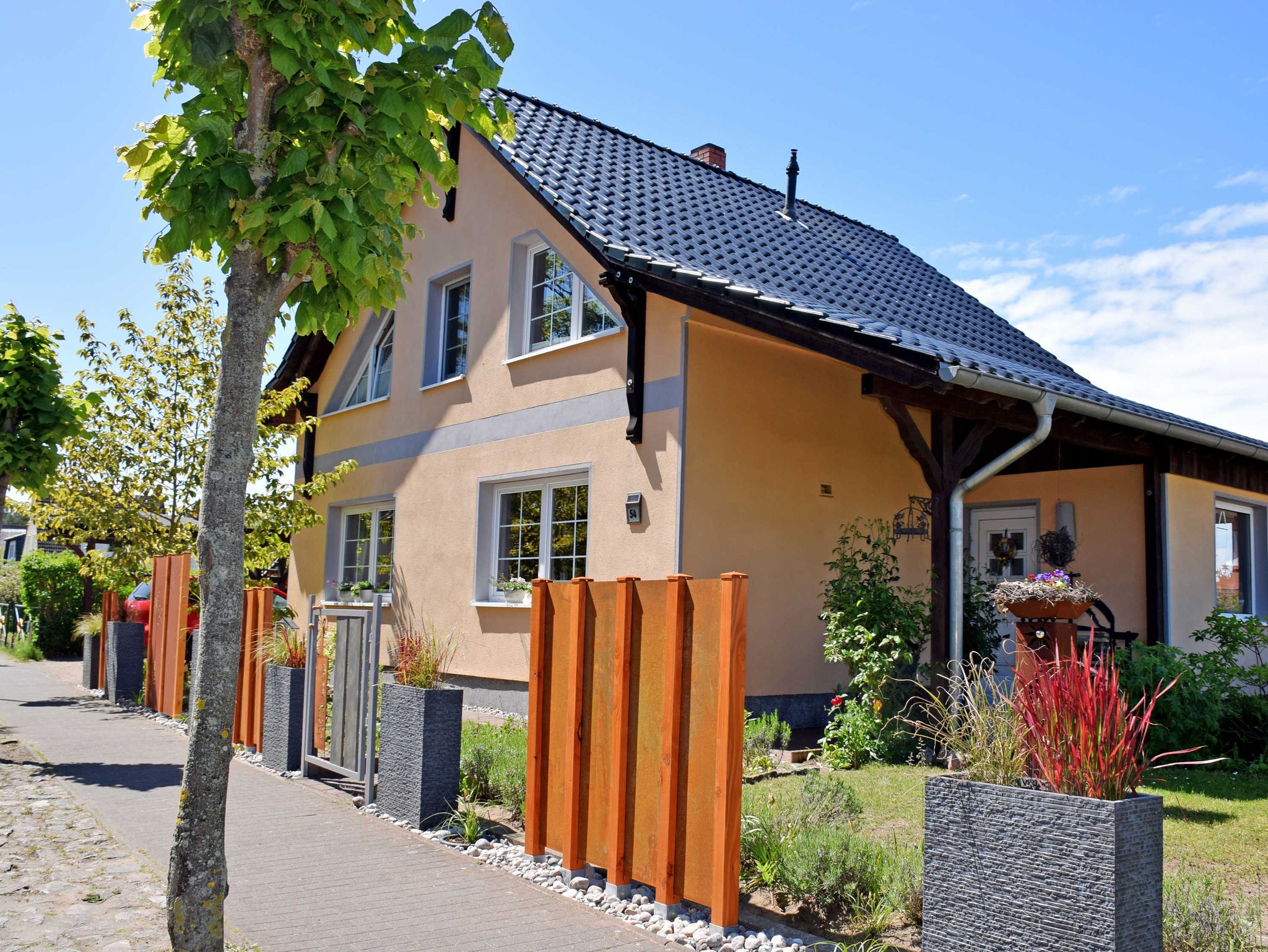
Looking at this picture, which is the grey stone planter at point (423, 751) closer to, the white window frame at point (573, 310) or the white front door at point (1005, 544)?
the white window frame at point (573, 310)

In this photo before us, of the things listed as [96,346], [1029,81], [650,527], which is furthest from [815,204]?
[96,346]

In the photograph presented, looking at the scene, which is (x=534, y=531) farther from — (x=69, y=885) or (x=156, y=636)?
(x=69, y=885)

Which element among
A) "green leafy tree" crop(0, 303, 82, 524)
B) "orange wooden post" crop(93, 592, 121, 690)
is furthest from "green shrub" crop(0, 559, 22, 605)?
"green leafy tree" crop(0, 303, 82, 524)

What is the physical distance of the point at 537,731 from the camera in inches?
227

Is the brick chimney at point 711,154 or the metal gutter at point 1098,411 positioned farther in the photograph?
the brick chimney at point 711,154

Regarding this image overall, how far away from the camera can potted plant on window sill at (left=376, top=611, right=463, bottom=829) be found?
6.44 meters

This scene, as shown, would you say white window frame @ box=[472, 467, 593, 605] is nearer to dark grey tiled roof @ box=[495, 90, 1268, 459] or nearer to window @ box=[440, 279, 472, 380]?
window @ box=[440, 279, 472, 380]

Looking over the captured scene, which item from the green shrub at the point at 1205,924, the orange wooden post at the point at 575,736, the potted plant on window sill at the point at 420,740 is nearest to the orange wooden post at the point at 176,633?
the potted plant on window sill at the point at 420,740

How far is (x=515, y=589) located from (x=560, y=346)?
9.11 feet

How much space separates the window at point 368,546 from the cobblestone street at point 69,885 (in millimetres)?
7177

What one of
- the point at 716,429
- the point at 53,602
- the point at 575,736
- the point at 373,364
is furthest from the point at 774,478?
the point at 53,602

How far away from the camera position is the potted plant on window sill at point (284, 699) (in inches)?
327

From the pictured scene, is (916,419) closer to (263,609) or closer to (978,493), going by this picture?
(978,493)

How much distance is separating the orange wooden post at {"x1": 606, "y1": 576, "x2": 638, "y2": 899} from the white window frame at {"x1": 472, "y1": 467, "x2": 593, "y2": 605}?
523cm
